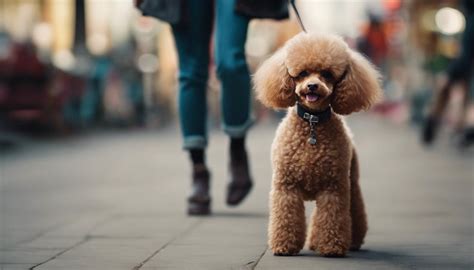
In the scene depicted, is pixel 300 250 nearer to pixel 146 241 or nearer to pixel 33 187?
pixel 146 241

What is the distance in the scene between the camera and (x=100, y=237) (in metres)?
4.60

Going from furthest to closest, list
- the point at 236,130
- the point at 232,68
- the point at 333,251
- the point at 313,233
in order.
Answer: the point at 236,130, the point at 232,68, the point at 313,233, the point at 333,251

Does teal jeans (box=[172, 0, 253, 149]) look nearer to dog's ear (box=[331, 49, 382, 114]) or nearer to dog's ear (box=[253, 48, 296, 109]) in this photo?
dog's ear (box=[253, 48, 296, 109])

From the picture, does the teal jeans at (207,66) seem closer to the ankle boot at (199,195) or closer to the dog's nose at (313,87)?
the ankle boot at (199,195)

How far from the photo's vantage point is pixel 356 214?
4.05 meters

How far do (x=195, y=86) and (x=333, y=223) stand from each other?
182 centimetres

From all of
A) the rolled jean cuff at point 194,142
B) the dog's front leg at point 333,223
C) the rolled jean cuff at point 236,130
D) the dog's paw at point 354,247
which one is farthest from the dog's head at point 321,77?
the rolled jean cuff at point 194,142

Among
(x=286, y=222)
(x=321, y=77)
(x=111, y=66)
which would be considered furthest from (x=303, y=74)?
(x=111, y=66)

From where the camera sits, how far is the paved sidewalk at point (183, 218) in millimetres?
3834

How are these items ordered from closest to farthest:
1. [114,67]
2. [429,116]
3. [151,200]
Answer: [151,200], [429,116], [114,67]

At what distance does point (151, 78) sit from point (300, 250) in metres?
21.3

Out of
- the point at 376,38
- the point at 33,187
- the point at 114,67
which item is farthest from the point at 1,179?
the point at 376,38

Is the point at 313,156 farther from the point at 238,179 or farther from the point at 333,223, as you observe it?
the point at 238,179

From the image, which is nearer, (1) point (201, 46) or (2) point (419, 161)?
(1) point (201, 46)
